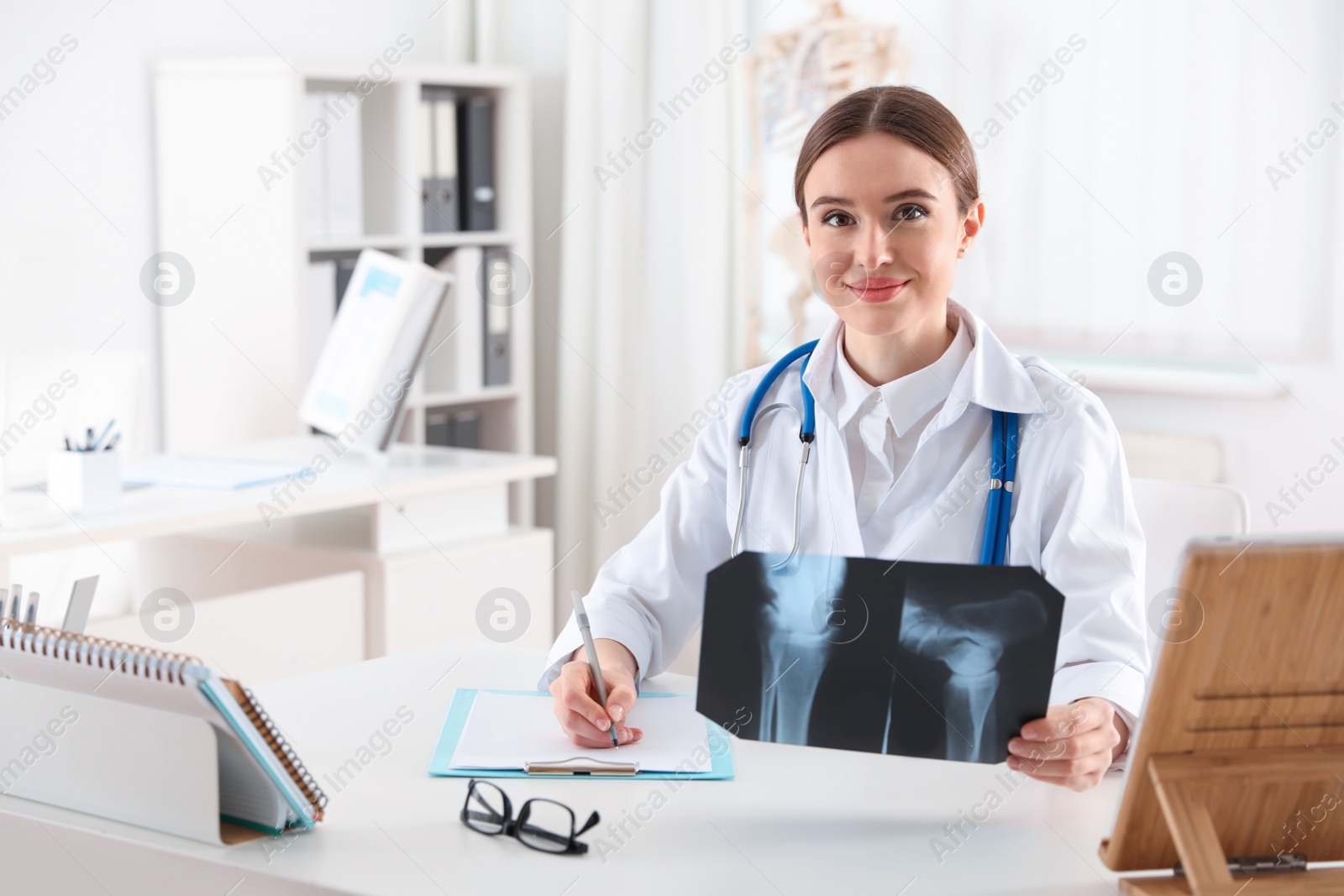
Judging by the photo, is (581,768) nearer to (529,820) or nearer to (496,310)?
(529,820)

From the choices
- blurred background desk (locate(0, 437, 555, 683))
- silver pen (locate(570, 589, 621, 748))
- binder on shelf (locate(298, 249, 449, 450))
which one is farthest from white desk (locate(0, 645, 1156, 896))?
binder on shelf (locate(298, 249, 449, 450))

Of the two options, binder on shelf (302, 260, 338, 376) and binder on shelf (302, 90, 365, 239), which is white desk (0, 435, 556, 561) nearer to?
binder on shelf (302, 260, 338, 376)

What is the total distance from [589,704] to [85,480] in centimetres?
134

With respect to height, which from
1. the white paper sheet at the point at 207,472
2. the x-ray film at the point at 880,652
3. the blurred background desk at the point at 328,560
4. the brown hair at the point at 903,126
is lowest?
the blurred background desk at the point at 328,560

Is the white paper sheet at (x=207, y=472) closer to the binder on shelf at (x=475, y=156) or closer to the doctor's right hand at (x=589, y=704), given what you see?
the binder on shelf at (x=475, y=156)

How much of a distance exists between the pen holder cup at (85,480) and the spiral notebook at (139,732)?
118 centimetres

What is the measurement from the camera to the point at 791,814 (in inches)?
46.8

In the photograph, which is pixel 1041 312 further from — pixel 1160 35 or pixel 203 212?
pixel 203 212

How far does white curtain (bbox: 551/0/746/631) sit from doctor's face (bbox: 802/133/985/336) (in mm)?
1959

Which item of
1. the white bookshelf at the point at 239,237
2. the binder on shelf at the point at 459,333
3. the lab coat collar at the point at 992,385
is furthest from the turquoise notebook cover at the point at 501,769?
the binder on shelf at the point at 459,333

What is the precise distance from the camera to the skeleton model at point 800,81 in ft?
10.3

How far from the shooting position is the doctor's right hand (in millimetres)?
1332

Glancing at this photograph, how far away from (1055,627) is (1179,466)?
2061 mm

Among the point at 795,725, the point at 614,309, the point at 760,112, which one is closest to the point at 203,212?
the point at 614,309
